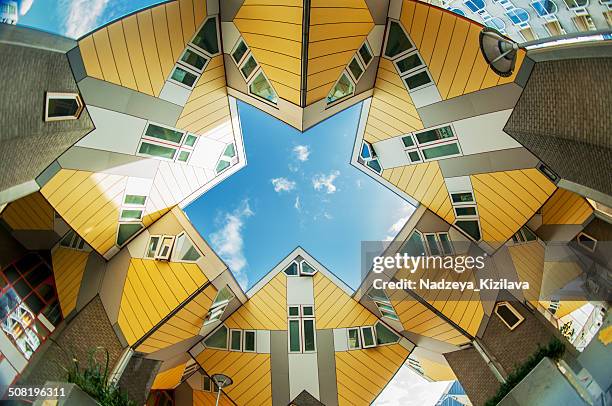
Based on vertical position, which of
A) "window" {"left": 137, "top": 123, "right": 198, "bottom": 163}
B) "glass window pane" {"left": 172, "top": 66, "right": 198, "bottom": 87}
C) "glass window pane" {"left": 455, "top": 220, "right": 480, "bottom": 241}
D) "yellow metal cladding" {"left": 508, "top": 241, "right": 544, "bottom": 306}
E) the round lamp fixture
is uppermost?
"glass window pane" {"left": 172, "top": 66, "right": 198, "bottom": 87}

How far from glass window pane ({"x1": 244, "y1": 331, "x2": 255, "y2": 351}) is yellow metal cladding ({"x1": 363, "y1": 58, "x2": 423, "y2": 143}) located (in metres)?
8.58

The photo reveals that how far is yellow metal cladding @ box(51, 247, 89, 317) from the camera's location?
35.5ft

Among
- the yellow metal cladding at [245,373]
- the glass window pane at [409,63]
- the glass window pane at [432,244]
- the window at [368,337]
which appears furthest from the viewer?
the window at [368,337]

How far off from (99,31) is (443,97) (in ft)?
25.8

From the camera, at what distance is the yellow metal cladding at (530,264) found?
10320 mm

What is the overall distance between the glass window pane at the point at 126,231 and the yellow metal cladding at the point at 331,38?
615 centimetres

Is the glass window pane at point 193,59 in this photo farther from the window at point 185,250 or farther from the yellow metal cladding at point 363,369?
the yellow metal cladding at point 363,369

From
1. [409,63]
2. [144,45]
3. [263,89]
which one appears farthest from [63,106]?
[409,63]

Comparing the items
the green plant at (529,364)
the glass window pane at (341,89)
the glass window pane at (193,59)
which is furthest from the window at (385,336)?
the glass window pane at (193,59)

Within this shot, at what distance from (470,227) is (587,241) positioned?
318 centimetres

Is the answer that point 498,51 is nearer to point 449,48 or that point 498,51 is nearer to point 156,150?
point 449,48

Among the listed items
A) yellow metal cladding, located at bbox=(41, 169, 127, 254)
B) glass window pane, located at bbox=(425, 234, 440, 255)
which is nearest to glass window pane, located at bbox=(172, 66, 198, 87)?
yellow metal cladding, located at bbox=(41, 169, 127, 254)

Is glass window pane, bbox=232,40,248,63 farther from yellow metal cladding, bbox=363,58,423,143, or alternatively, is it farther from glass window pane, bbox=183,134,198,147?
yellow metal cladding, bbox=363,58,423,143

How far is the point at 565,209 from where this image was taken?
30.9 ft
